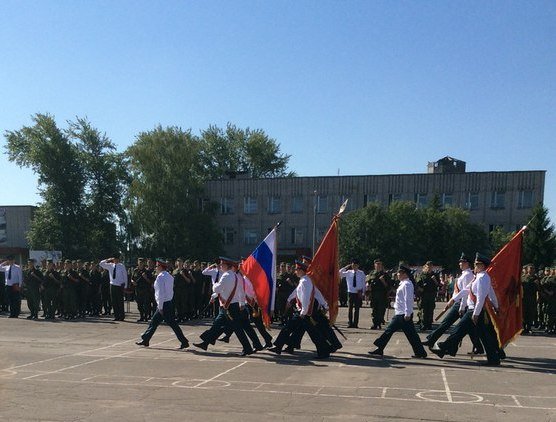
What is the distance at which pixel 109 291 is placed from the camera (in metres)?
22.8

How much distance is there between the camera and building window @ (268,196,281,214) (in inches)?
2435

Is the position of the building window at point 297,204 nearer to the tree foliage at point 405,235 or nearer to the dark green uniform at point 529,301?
the tree foliage at point 405,235

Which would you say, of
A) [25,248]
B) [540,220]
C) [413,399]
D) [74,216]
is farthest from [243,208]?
[413,399]

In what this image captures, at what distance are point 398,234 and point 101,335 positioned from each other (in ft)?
114

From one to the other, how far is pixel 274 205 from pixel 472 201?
1862 centimetres

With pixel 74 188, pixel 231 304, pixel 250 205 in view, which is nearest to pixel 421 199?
pixel 250 205

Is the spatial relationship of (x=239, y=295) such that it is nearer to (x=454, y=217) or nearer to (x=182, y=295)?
(x=182, y=295)

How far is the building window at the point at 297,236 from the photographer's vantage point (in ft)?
200

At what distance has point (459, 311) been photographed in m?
13.1

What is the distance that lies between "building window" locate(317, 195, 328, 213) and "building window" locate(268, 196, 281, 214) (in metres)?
4.06

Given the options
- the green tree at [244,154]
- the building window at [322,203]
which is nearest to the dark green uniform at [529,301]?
the building window at [322,203]

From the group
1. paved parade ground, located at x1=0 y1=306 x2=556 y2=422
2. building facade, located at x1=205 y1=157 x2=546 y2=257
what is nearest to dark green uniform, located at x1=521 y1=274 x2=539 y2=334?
paved parade ground, located at x1=0 y1=306 x2=556 y2=422

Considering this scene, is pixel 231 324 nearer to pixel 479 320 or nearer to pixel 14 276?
pixel 479 320

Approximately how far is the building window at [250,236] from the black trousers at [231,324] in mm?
49387
